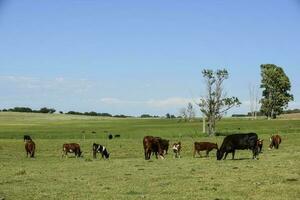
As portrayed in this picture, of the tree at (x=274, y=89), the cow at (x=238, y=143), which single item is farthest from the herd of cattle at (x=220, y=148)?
the tree at (x=274, y=89)

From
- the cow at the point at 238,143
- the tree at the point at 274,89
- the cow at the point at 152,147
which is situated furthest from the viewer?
the tree at the point at 274,89

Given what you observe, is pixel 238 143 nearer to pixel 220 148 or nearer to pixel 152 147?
pixel 220 148

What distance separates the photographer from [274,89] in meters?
131

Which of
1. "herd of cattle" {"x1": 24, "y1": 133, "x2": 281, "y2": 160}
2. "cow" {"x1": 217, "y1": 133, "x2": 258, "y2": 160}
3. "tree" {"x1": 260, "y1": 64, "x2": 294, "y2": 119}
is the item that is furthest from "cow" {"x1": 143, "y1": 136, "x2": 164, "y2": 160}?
"tree" {"x1": 260, "y1": 64, "x2": 294, "y2": 119}

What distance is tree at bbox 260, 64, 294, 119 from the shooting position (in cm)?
12850

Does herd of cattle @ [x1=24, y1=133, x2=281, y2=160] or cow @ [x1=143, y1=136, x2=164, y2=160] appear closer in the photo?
herd of cattle @ [x1=24, y1=133, x2=281, y2=160]

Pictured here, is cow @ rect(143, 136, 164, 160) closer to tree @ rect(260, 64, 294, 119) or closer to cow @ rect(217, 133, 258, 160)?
cow @ rect(217, 133, 258, 160)

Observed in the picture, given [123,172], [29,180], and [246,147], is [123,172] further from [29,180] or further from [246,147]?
[246,147]

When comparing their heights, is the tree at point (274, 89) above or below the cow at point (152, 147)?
above

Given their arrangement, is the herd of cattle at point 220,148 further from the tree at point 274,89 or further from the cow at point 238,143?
the tree at point 274,89

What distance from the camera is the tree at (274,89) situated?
128m

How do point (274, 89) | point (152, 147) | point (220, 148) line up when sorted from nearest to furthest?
point (220, 148) → point (152, 147) → point (274, 89)

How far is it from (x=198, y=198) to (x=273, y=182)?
4079mm

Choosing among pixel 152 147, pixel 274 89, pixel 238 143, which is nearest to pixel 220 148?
pixel 238 143
